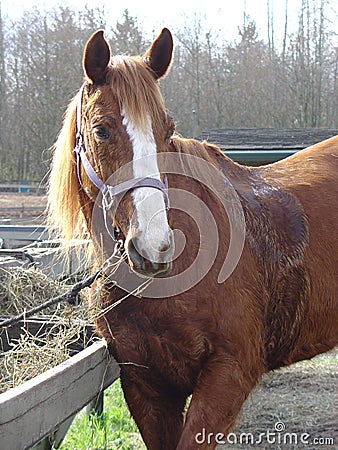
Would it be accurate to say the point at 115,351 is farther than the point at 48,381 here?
Yes

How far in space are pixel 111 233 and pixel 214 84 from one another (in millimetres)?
21799

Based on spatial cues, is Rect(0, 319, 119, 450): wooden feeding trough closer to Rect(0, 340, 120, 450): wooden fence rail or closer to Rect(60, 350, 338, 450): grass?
Rect(0, 340, 120, 450): wooden fence rail

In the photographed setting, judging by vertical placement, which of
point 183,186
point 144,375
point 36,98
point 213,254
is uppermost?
point 36,98

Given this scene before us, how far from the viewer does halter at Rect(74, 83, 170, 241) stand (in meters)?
2.15

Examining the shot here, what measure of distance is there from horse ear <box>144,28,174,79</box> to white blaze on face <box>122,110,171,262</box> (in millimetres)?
388

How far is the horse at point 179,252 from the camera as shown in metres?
2.25

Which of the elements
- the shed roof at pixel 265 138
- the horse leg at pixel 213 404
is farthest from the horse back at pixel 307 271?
the shed roof at pixel 265 138

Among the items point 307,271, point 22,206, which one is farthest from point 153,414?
point 22,206

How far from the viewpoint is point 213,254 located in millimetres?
2570

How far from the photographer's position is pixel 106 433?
3.77m

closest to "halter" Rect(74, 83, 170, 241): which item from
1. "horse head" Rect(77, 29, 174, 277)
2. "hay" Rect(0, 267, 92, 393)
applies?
"horse head" Rect(77, 29, 174, 277)

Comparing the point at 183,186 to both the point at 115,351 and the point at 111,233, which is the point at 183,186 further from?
the point at 115,351

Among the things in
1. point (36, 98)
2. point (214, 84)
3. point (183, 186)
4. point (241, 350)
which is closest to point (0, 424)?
point (241, 350)

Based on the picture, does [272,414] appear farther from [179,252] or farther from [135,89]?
[135,89]
